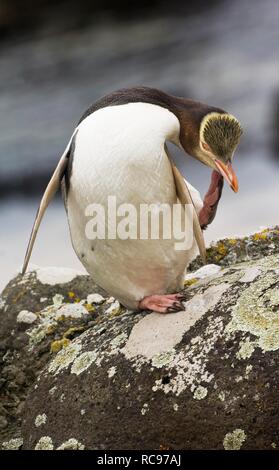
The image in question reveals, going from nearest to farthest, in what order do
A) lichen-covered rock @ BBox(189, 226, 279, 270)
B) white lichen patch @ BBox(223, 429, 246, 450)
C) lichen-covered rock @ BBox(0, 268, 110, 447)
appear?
white lichen patch @ BBox(223, 429, 246, 450) < lichen-covered rock @ BBox(0, 268, 110, 447) < lichen-covered rock @ BBox(189, 226, 279, 270)

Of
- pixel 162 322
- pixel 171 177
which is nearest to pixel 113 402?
pixel 162 322

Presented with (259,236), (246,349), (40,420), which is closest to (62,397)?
Answer: (40,420)

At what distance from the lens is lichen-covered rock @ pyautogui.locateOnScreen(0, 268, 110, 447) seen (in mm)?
4852

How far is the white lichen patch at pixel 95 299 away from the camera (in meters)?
5.26

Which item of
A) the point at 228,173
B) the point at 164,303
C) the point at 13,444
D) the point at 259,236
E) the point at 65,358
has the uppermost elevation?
the point at 228,173

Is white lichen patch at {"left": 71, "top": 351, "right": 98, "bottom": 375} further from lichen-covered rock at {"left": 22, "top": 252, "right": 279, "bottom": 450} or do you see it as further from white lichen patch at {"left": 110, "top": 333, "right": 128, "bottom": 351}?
white lichen patch at {"left": 110, "top": 333, "right": 128, "bottom": 351}

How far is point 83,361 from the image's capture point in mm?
4016

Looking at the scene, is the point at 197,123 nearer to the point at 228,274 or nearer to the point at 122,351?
the point at 228,274

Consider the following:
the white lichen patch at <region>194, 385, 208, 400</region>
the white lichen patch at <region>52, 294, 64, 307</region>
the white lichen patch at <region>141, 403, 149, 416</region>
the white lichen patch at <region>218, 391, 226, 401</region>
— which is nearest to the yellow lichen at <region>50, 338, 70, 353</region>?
the white lichen patch at <region>52, 294, 64, 307</region>

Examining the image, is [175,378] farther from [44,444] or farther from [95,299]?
[95,299]

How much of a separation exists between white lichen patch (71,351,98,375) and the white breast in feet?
1.28

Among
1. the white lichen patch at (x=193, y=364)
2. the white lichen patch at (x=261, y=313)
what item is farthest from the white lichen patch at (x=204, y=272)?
the white lichen patch at (x=193, y=364)

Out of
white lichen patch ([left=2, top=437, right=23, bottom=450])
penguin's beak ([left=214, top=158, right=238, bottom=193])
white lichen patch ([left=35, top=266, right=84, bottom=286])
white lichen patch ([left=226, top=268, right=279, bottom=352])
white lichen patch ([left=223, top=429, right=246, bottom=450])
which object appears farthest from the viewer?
white lichen patch ([left=35, top=266, right=84, bottom=286])

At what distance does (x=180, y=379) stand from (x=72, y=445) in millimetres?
649
